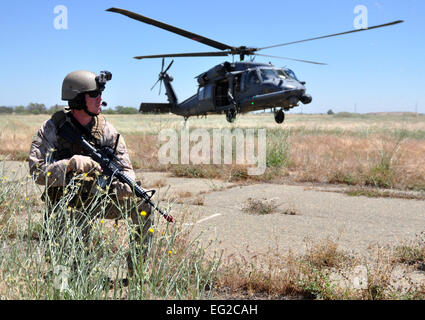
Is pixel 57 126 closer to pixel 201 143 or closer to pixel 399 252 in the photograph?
pixel 399 252

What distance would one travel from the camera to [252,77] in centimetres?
1555

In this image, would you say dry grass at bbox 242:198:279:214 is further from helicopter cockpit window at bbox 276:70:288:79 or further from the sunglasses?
helicopter cockpit window at bbox 276:70:288:79

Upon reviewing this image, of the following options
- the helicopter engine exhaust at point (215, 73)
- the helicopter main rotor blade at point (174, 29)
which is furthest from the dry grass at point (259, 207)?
the helicopter engine exhaust at point (215, 73)

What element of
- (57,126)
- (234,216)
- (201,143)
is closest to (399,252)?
(234,216)

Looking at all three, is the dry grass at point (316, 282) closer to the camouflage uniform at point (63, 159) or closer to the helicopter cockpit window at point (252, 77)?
the camouflage uniform at point (63, 159)

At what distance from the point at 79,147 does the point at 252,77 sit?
42.5 ft

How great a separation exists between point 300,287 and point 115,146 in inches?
67.4

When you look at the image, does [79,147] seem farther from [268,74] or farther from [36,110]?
[36,110]

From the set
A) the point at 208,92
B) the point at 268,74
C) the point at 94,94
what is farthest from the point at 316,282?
the point at 208,92

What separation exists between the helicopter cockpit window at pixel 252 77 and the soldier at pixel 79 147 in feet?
41.1

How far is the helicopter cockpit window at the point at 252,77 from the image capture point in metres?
15.4

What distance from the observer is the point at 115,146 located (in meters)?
3.18

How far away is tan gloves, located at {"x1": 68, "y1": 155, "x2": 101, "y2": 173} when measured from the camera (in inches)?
111

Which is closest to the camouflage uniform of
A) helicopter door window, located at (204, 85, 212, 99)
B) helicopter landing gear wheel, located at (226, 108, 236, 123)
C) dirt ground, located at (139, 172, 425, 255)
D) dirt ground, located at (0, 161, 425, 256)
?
dirt ground, located at (0, 161, 425, 256)
